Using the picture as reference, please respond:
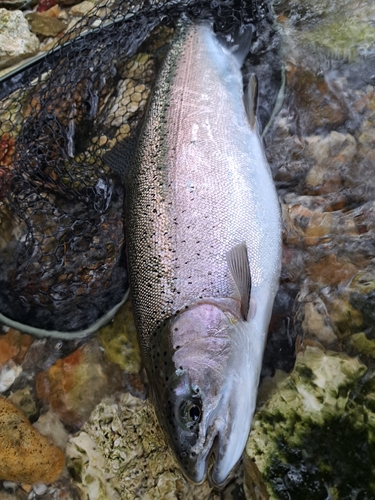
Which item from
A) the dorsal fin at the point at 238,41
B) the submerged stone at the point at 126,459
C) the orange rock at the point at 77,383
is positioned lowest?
the submerged stone at the point at 126,459

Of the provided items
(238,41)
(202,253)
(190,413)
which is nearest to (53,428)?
(190,413)

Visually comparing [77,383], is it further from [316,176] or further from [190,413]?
[316,176]

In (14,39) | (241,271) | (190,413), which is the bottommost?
(190,413)

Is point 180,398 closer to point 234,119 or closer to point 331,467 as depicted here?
point 331,467

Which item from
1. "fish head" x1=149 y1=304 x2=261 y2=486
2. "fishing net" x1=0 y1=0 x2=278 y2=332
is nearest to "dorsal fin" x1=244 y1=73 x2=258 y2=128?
"fishing net" x1=0 y1=0 x2=278 y2=332

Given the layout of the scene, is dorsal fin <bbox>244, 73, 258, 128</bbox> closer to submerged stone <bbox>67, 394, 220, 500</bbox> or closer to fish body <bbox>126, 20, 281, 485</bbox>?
fish body <bbox>126, 20, 281, 485</bbox>

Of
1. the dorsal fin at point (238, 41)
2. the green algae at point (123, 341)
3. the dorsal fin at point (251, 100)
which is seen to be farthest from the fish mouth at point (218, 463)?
the dorsal fin at point (238, 41)

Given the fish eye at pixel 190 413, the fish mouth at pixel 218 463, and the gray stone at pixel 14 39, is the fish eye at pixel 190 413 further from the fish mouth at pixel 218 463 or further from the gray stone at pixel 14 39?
the gray stone at pixel 14 39
